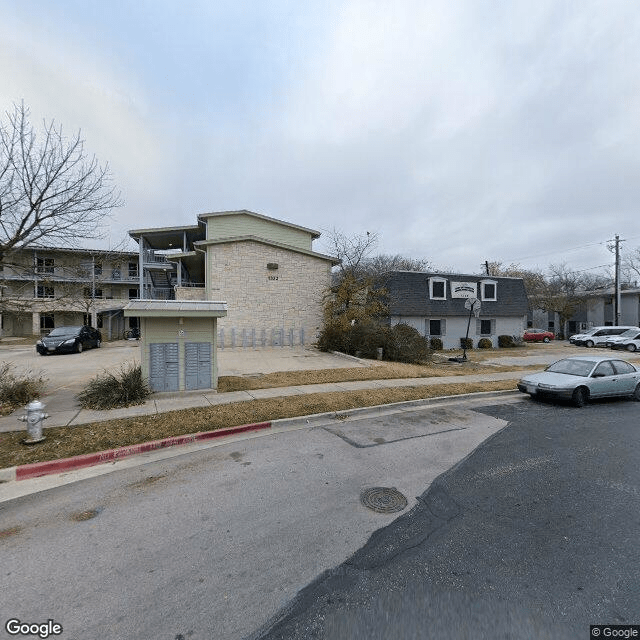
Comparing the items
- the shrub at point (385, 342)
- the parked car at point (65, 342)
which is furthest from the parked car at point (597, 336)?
the parked car at point (65, 342)

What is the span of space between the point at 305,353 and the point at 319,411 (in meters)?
11.2

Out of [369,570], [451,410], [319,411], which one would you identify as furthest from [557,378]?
[369,570]

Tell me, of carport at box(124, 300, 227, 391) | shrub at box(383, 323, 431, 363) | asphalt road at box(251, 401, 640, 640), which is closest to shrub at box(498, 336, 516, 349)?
shrub at box(383, 323, 431, 363)

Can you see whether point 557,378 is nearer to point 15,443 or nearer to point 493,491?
point 493,491

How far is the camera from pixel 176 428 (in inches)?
265

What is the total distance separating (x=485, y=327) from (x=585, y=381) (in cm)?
1938

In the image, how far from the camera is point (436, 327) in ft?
86.7

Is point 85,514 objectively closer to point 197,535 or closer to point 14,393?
point 197,535

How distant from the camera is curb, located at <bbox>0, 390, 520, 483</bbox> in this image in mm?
5020

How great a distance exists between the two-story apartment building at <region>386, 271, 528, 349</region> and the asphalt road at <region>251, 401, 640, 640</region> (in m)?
20.3

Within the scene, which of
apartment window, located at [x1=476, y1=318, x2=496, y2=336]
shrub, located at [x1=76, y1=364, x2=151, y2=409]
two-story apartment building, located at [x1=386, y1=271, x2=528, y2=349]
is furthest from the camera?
apartment window, located at [x1=476, y1=318, x2=496, y2=336]

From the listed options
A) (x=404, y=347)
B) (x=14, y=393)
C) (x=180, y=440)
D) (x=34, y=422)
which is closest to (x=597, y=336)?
(x=404, y=347)

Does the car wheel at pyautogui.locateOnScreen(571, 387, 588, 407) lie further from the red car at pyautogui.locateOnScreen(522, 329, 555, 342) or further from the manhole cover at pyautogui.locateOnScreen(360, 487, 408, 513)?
the red car at pyautogui.locateOnScreen(522, 329, 555, 342)

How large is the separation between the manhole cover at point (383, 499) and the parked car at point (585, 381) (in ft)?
24.4
